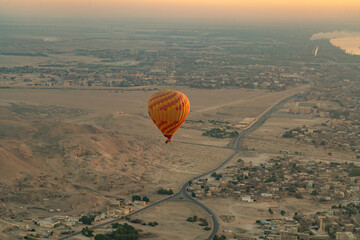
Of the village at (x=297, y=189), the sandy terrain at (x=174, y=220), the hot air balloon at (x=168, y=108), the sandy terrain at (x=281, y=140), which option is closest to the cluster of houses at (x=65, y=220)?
the sandy terrain at (x=174, y=220)

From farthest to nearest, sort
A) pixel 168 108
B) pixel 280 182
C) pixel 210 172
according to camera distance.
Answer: pixel 210 172, pixel 280 182, pixel 168 108

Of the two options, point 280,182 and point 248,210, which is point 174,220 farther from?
point 280,182

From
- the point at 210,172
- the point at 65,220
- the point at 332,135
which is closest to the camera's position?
the point at 65,220

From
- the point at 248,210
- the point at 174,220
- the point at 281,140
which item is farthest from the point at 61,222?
the point at 281,140

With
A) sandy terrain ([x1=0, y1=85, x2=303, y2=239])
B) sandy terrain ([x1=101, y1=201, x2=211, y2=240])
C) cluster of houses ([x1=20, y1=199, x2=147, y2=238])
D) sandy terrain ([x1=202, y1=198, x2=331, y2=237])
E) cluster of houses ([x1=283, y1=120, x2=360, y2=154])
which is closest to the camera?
cluster of houses ([x1=20, y1=199, x2=147, y2=238])

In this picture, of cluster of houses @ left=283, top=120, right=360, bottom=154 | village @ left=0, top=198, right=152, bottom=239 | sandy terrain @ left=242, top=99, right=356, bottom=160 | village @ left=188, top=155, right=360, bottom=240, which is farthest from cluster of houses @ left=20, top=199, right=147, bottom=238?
cluster of houses @ left=283, top=120, right=360, bottom=154

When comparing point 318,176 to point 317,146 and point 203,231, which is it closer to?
point 317,146

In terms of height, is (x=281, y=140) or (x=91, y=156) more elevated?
(x=91, y=156)

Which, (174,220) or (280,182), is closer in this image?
(174,220)

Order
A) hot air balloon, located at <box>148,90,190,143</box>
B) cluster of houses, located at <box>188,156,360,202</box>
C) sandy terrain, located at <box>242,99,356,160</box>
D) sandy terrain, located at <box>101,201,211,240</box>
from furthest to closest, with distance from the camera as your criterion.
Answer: sandy terrain, located at <box>242,99,356,160</box> < cluster of houses, located at <box>188,156,360,202</box> < hot air balloon, located at <box>148,90,190,143</box> < sandy terrain, located at <box>101,201,211,240</box>

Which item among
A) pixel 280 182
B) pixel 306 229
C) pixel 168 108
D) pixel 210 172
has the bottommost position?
pixel 210 172

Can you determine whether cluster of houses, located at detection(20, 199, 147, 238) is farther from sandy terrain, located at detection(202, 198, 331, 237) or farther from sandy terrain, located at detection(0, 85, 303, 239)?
sandy terrain, located at detection(202, 198, 331, 237)
